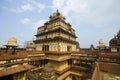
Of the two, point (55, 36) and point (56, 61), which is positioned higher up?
point (55, 36)

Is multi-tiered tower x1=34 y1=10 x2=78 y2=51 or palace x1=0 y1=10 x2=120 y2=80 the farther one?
multi-tiered tower x1=34 y1=10 x2=78 y2=51

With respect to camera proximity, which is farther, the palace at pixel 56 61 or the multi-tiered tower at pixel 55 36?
the multi-tiered tower at pixel 55 36

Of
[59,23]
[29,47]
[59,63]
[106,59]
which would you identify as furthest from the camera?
[29,47]

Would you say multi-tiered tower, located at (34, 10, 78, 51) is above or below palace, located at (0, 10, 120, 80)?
above

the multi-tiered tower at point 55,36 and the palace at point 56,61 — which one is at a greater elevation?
the multi-tiered tower at point 55,36

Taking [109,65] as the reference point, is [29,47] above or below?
above

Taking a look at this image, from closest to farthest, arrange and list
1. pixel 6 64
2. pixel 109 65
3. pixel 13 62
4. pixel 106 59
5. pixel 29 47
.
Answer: pixel 6 64 < pixel 13 62 < pixel 109 65 < pixel 106 59 < pixel 29 47

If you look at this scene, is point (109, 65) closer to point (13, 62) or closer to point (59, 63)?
point (59, 63)

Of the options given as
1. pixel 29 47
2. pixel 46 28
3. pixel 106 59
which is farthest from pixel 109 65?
pixel 29 47

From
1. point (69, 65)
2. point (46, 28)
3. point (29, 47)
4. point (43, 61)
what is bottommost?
point (69, 65)

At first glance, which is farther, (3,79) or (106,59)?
(106,59)

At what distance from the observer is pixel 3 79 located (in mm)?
11039

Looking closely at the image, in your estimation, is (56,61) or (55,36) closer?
(56,61)

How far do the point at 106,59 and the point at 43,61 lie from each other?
1135 centimetres
